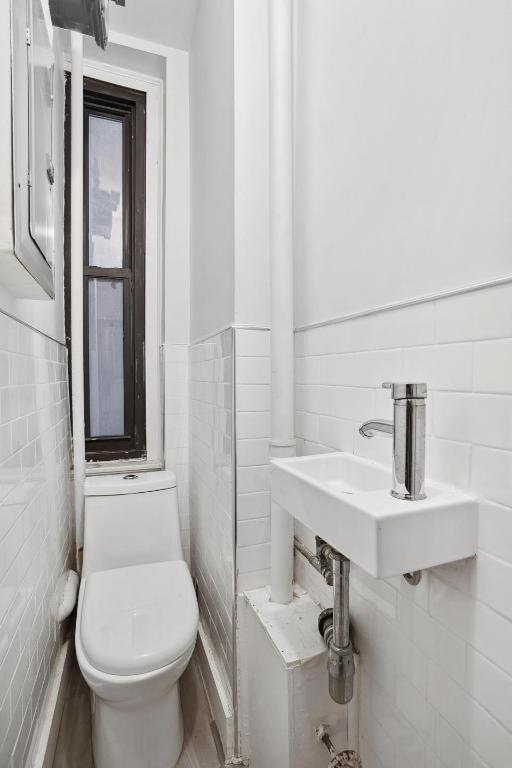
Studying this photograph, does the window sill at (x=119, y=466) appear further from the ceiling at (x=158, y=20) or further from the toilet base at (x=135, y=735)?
the ceiling at (x=158, y=20)

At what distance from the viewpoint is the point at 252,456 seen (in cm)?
121

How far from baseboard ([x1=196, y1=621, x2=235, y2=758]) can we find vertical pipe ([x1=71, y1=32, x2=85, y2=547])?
0.73 metres

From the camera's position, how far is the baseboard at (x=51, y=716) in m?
1.05

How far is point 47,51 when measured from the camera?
39.5 inches

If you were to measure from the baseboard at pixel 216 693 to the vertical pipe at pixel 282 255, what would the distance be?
46 centimetres

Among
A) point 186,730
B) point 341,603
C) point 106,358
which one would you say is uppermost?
point 106,358

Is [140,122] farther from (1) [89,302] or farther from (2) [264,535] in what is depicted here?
(2) [264,535]

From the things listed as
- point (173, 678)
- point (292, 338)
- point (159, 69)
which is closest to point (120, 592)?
point (173, 678)

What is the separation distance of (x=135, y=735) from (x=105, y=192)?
2.24 meters

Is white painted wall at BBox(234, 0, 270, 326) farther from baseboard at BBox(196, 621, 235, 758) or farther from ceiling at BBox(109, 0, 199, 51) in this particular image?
baseboard at BBox(196, 621, 235, 758)

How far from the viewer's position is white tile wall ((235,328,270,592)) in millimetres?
1192

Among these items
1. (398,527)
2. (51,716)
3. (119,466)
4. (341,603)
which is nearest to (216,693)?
(51,716)

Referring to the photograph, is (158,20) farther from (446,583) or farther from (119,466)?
(446,583)

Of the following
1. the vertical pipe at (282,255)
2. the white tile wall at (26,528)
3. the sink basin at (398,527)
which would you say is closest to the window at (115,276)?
the white tile wall at (26,528)
